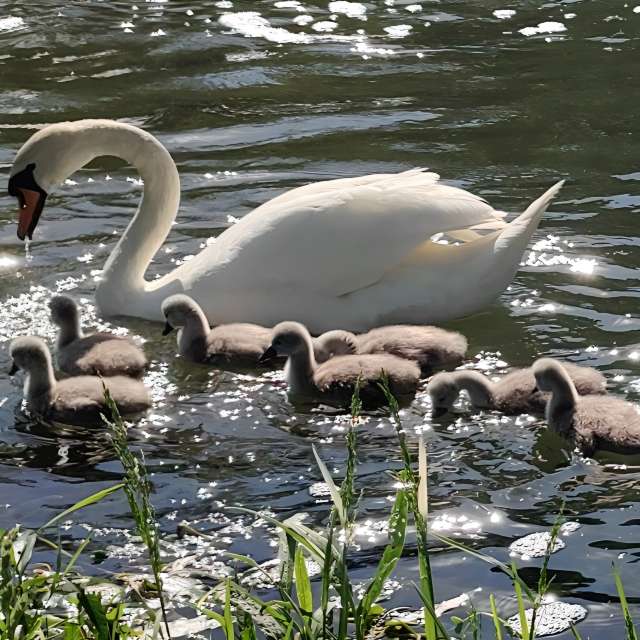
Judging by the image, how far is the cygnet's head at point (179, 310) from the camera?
7297 mm

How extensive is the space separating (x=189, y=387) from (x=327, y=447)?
107 centimetres

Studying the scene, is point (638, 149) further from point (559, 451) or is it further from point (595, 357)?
point (559, 451)

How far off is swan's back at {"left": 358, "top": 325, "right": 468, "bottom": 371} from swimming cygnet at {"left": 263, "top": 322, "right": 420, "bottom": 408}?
0.13 metres

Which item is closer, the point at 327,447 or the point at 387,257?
the point at 327,447

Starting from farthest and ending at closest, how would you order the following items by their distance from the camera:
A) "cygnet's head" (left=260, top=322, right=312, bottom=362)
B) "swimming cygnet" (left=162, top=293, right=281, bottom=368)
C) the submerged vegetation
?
"swimming cygnet" (left=162, top=293, right=281, bottom=368) < "cygnet's head" (left=260, top=322, right=312, bottom=362) < the submerged vegetation

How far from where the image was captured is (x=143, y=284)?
7.95m

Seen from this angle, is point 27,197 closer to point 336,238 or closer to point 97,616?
point 336,238

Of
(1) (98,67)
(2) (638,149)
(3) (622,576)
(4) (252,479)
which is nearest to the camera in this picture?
(3) (622,576)

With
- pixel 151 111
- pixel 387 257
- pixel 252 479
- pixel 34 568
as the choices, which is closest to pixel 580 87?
pixel 151 111

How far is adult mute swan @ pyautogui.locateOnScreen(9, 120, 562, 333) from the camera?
24.4ft

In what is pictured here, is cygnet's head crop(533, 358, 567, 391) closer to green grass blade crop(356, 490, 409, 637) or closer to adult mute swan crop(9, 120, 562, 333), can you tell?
adult mute swan crop(9, 120, 562, 333)

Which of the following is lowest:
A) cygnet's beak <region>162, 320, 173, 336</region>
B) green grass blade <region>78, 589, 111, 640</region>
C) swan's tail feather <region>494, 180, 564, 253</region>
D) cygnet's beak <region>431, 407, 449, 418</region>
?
cygnet's beak <region>431, 407, 449, 418</region>

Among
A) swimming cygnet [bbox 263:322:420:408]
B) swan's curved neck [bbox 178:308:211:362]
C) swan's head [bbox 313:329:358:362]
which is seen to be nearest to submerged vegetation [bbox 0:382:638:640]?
swimming cygnet [bbox 263:322:420:408]

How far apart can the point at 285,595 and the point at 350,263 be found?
3.59 meters
